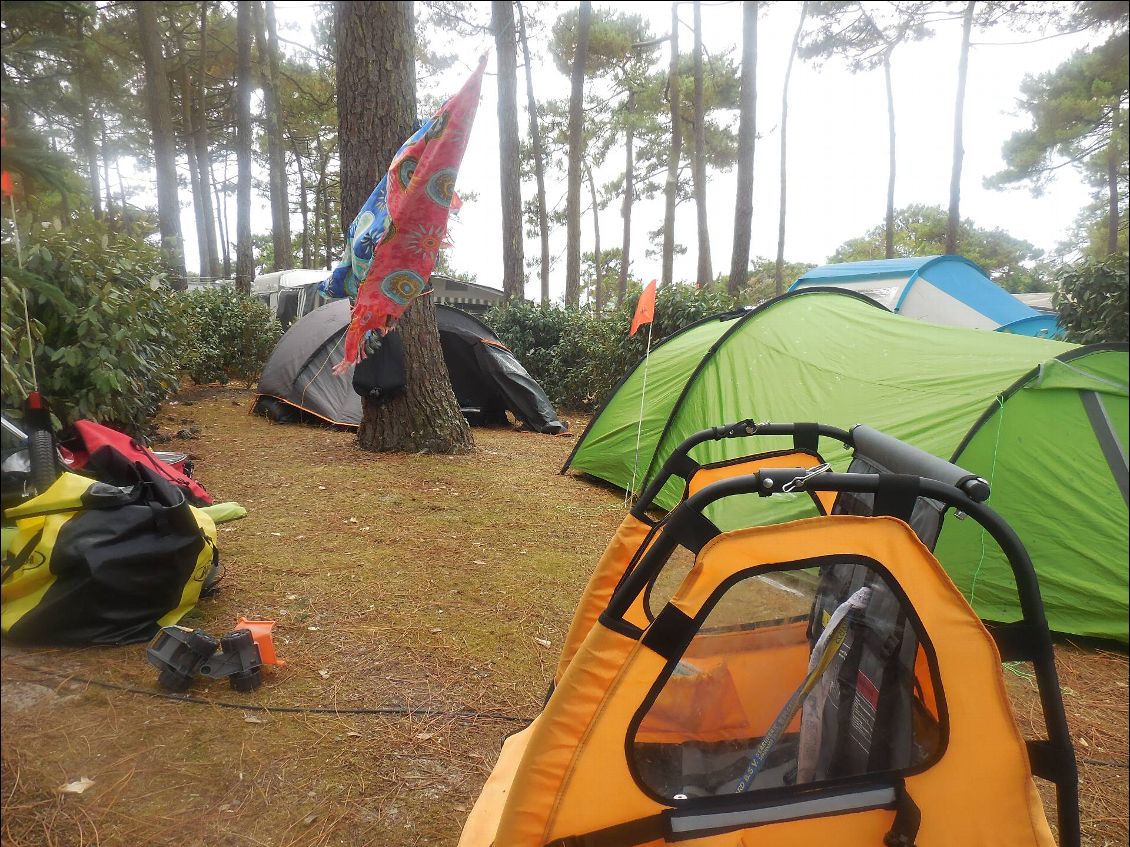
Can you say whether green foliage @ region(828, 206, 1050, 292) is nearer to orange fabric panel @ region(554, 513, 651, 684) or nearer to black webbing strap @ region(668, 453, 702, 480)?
black webbing strap @ region(668, 453, 702, 480)

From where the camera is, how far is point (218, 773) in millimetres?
1341

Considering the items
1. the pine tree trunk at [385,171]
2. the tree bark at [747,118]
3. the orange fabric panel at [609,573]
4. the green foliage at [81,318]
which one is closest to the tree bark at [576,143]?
the pine tree trunk at [385,171]

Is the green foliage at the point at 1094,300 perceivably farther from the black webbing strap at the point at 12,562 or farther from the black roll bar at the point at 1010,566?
the black webbing strap at the point at 12,562

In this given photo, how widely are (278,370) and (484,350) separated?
1.92m

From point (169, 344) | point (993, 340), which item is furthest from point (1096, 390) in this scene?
point (169, 344)

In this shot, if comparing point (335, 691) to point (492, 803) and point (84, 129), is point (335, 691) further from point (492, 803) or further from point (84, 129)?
point (84, 129)

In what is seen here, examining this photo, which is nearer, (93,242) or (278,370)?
(93,242)

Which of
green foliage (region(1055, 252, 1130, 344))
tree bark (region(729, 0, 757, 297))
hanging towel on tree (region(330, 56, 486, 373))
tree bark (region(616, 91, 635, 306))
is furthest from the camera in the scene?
tree bark (region(616, 91, 635, 306))

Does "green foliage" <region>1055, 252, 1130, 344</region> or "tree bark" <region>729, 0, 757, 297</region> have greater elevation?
"tree bark" <region>729, 0, 757, 297</region>

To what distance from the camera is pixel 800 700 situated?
3.41ft

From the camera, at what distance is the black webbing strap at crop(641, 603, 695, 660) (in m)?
0.88

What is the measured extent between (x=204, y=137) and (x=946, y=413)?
256 cm

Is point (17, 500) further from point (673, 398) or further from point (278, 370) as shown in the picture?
point (278, 370)

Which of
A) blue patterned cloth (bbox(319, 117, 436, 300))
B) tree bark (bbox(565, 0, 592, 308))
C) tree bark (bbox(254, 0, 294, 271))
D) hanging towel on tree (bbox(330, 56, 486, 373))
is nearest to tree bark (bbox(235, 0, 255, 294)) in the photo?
tree bark (bbox(254, 0, 294, 271))
